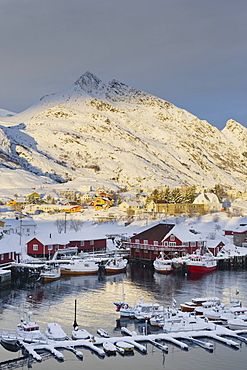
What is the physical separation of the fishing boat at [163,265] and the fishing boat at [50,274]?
12.1 metres

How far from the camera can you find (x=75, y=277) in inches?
2349

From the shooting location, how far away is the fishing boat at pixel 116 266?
62.7 meters

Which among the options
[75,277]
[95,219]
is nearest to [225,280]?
[75,277]

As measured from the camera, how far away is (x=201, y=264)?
207ft

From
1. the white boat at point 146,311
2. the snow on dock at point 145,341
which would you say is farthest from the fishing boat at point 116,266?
the snow on dock at point 145,341

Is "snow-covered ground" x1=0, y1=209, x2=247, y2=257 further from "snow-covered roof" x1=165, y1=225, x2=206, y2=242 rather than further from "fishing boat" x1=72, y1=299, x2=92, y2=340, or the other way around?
"fishing boat" x1=72, y1=299, x2=92, y2=340

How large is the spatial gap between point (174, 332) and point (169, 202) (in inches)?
4375

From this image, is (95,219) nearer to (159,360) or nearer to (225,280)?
(225,280)

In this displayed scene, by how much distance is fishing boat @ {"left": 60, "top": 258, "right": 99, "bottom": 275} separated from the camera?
60.8 m

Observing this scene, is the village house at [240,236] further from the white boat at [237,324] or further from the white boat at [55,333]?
the white boat at [55,333]

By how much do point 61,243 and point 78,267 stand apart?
5.52 metres

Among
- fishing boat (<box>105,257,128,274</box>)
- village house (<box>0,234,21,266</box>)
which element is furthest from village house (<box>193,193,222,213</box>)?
village house (<box>0,234,21,266</box>)

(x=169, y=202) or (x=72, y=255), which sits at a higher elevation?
(x=169, y=202)

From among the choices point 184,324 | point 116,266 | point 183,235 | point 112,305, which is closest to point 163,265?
point 116,266
